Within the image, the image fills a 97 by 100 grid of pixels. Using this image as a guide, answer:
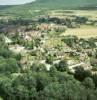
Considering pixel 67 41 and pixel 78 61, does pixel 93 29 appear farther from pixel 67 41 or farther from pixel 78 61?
pixel 78 61

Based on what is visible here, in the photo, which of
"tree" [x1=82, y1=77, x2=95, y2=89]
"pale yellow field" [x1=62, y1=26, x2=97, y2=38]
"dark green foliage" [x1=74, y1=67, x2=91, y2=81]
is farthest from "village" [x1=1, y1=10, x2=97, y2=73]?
"tree" [x1=82, y1=77, x2=95, y2=89]

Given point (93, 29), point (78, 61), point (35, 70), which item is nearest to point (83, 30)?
point (93, 29)

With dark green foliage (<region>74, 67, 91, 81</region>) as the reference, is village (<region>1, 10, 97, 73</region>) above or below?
below

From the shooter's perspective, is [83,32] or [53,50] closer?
[53,50]

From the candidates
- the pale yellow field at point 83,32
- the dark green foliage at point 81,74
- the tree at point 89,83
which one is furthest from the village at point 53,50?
the tree at point 89,83

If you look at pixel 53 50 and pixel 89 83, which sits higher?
pixel 89 83

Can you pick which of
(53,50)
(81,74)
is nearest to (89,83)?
(81,74)

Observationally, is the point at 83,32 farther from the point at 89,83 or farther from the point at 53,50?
the point at 89,83

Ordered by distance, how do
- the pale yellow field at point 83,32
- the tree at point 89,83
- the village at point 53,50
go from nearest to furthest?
the tree at point 89,83, the village at point 53,50, the pale yellow field at point 83,32

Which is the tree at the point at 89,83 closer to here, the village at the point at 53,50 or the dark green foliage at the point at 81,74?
the dark green foliage at the point at 81,74

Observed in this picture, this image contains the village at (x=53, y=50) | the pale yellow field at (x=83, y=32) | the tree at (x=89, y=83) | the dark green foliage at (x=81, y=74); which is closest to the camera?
the tree at (x=89, y=83)

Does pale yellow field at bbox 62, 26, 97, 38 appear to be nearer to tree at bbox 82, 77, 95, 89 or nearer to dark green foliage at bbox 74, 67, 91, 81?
dark green foliage at bbox 74, 67, 91, 81
